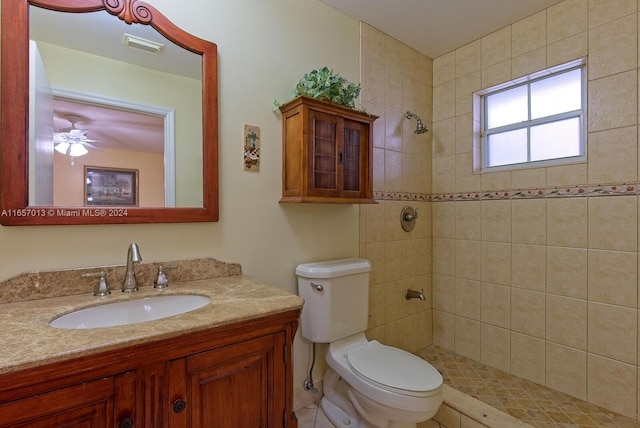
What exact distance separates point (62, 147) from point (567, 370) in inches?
103

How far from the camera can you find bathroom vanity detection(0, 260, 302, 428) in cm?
69

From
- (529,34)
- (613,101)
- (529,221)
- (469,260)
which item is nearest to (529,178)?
(529,221)

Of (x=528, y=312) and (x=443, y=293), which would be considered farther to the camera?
(x=443, y=293)

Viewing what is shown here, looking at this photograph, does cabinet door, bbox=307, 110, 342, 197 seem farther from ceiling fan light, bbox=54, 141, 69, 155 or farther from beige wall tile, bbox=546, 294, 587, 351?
beige wall tile, bbox=546, 294, 587, 351

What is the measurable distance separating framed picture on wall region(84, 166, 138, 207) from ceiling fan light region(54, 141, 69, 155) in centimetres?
8

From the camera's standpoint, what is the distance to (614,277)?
5.37 ft

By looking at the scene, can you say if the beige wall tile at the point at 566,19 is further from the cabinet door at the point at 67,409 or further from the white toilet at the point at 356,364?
the cabinet door at the point at 67,409

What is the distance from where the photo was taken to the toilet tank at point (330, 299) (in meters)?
1.58

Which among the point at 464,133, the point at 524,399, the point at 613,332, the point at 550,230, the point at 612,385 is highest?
the point at 464,133

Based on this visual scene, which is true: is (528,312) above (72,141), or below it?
below

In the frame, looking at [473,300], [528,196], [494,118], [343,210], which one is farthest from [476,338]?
[494,118]

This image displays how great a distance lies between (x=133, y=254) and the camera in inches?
43.3

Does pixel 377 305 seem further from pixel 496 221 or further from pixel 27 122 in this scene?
pixel 27 122

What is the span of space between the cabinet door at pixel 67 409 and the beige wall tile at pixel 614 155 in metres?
2.25
